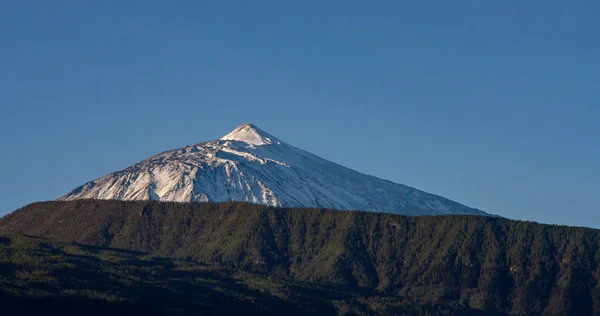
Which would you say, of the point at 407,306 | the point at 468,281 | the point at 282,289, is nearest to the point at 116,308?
the point at 282,289

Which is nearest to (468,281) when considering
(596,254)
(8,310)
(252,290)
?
(596,254)

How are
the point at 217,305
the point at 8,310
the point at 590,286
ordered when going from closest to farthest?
the point at 8,310
the point at 217,305
the point at 590,286

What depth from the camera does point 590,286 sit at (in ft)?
631

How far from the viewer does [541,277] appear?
194 m

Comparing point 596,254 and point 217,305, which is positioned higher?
point 596,254

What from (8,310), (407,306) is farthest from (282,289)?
(8,310)

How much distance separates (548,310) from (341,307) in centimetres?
3168

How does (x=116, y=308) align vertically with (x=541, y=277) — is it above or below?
below

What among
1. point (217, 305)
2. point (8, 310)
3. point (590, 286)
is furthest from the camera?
point (590, 286)

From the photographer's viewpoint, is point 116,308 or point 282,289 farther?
point 282,289

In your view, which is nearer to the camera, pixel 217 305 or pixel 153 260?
pixel 217 305

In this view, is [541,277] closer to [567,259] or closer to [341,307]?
[567,259]

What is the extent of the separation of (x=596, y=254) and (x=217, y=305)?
6242 cm

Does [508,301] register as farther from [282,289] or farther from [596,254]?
[282,289]
